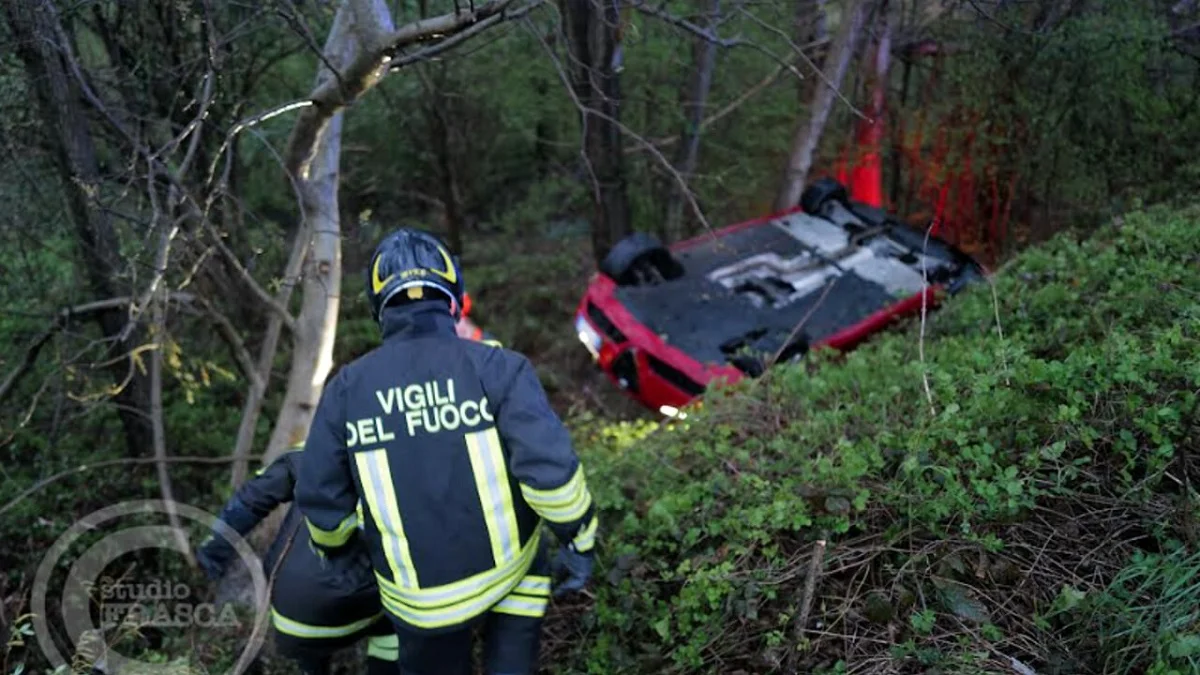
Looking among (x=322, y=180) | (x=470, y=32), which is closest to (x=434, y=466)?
(x=470, y=32)

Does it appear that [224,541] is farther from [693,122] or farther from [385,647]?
[693,122]

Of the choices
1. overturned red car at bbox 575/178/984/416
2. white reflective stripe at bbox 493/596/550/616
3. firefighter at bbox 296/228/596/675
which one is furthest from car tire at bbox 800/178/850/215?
white reflective stripe at bbox 493/596/550/616

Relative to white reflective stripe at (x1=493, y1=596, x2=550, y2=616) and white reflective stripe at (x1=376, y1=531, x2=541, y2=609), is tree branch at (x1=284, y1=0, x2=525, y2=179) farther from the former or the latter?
white reflective stripe at (x1=493, y1=596, x2=550, y2=616)

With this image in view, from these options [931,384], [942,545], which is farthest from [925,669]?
[931,384]

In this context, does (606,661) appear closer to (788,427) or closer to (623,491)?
(623,491)

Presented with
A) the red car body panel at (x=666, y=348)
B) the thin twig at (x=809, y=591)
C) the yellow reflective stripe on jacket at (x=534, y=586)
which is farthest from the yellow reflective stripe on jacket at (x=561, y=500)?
the red car body panel at (x=666, y=348)

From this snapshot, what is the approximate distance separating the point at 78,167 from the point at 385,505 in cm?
291

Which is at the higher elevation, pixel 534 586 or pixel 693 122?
pixel 534 586

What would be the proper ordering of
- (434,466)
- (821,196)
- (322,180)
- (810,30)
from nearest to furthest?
(434,466)
(322,180)
(821,196)
(810,30)

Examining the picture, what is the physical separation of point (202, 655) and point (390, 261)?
1923mm

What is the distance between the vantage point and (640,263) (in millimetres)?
5977

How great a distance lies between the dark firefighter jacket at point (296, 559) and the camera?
2.70 m

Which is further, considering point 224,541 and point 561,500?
point 224,541

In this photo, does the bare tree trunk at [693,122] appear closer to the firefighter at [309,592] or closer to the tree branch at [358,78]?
the tree branch at [358,78]
